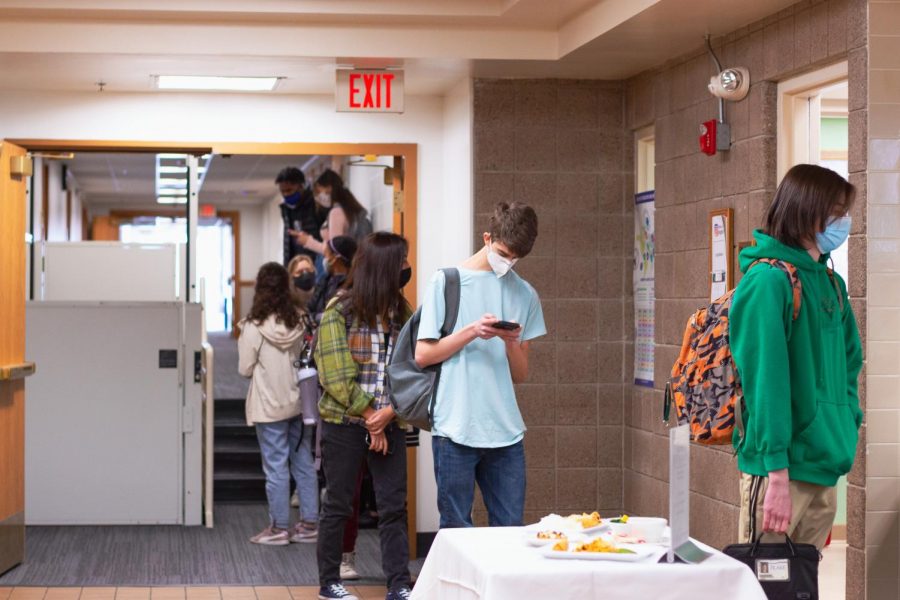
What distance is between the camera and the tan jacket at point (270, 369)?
266 inches

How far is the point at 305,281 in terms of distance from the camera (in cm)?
859

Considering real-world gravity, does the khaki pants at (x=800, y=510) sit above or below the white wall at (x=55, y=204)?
below

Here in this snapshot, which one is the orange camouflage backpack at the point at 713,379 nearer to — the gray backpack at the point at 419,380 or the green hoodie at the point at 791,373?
the green hoodie at the point at 791,373

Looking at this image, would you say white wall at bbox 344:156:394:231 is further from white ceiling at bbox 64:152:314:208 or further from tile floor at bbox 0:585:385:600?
tile floor at bbox 0:585:385:600

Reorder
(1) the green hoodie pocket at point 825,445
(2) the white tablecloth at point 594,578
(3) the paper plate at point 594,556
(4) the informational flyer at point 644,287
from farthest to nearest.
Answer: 1. (4) the informational flyer at point 644,287
2. (1) the green hoodie pocket at point 825,445
3. (3) the paper plate at point 594,556
4. (2) the white tablecloth at point 594,578

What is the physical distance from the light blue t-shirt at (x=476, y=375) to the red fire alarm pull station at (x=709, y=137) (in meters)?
1.36

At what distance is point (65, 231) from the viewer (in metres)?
15.2

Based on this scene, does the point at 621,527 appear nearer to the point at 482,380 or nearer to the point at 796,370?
the point at 796,370

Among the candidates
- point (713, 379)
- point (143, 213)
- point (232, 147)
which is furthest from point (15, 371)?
point (143, 213)

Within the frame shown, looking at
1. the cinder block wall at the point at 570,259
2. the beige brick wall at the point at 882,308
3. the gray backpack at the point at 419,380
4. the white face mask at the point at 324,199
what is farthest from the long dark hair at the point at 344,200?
the beige brick wall at the point at 882,308

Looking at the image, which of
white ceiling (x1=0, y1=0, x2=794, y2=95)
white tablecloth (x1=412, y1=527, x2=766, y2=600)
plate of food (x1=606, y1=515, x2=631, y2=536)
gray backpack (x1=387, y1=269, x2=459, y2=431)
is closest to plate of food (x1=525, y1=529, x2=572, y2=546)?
white tablecloth (x1=412, y1=527, x2=766, y2=600)

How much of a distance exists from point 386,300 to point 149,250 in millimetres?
3640

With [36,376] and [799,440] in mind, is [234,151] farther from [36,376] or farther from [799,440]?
[799,440]

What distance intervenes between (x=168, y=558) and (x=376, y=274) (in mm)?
2363
